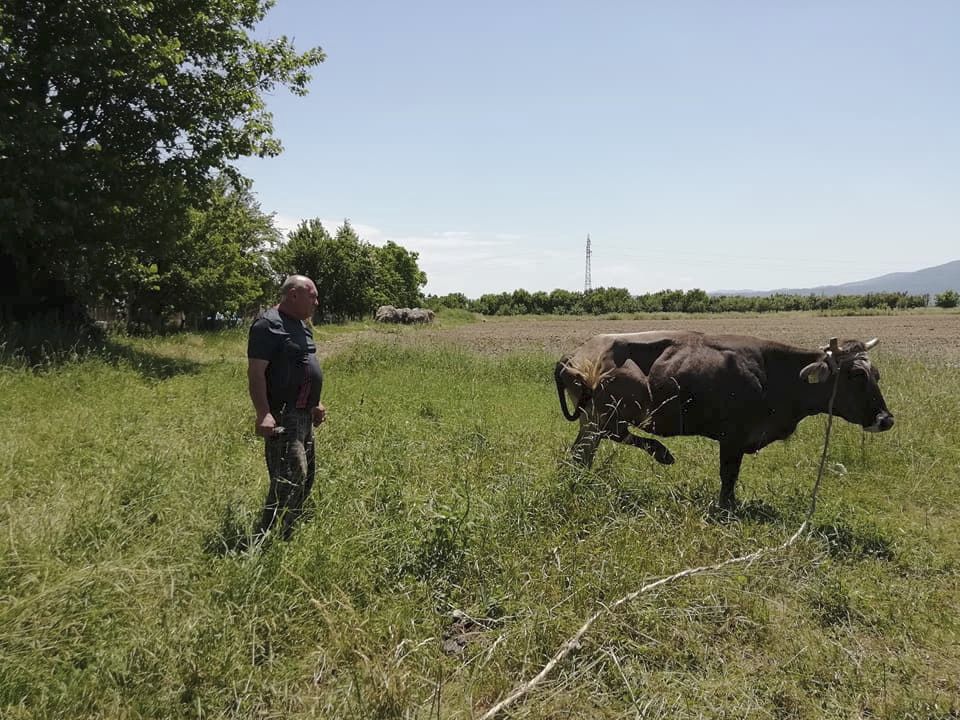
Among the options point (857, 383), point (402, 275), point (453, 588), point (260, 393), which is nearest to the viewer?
point (453, 588)

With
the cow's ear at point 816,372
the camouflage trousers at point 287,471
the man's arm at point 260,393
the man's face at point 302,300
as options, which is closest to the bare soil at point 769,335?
the cow's ear at point 816,372

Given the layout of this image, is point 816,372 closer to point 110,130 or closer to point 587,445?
point 587,445

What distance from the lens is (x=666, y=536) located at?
4.51 m

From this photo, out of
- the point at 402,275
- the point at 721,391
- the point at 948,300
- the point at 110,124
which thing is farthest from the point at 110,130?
the point at 948,300

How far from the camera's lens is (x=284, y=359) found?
4512mm

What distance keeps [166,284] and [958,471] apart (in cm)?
2181

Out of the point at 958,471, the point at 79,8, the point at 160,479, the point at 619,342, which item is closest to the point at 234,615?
the point at 160,479

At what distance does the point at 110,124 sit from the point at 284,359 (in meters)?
12.8

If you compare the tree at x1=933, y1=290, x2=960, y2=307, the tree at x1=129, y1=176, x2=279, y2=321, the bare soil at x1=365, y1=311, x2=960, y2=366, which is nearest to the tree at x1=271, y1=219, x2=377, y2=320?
the bare soil at x1=365, y1=311, x2=960, y2=366

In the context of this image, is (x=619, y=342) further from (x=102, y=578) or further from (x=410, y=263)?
(x=410, y=263)

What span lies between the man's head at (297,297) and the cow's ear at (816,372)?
14.3ft

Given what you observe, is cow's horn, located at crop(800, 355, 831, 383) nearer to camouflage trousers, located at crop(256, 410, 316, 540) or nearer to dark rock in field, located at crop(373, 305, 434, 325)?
camouflage trousers, located at crop(256, 410, 316, 540)

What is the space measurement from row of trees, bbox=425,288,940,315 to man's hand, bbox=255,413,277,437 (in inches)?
2579

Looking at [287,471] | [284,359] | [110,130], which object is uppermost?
[110,130]
